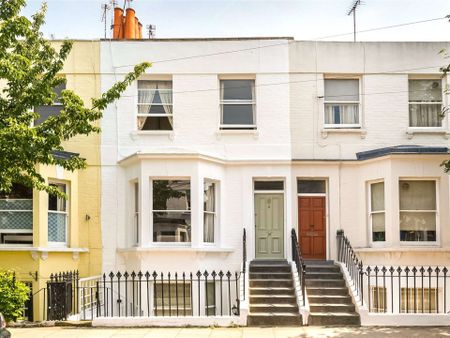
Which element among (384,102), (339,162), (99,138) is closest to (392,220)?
(339,162)

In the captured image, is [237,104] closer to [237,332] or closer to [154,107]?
[154,107]

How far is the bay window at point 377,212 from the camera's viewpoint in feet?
62.9

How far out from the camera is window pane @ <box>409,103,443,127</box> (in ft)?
65.9

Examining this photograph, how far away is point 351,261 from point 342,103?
494cm

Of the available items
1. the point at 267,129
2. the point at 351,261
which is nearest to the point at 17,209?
the point at 267,129

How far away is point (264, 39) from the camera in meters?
20.1

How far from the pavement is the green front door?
4.46 meters

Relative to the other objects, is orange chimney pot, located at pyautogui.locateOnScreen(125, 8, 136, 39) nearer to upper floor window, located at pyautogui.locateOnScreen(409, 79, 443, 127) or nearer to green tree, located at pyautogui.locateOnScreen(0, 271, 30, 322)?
upper floor window, located at pyautogui.locateOnScreen(409, 79, 443, 127)

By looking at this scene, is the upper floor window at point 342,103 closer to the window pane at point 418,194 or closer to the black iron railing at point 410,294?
the window pane at point 418,194

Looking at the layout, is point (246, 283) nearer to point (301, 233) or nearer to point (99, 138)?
point (301, 233)

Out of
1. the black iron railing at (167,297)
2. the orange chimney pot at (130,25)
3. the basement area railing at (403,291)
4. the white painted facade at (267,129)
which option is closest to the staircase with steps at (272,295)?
the black iron railing at (167,297)

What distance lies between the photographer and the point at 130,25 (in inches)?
843

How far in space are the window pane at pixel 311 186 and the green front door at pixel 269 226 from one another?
697 millimetres

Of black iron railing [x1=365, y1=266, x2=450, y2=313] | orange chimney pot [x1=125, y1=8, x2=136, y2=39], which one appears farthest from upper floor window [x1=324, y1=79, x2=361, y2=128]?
orange chimney pot [x1=125, y1=8, x2=136, y2=39]
